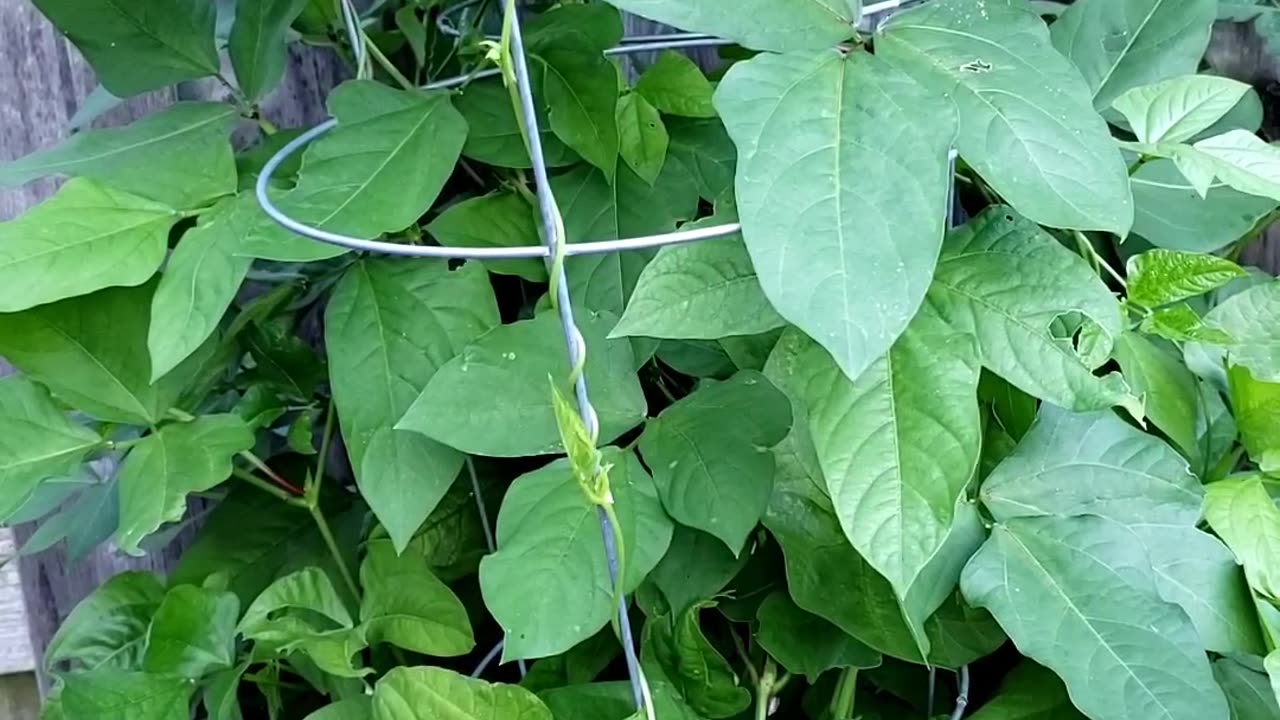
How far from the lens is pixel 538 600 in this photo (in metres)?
0.55

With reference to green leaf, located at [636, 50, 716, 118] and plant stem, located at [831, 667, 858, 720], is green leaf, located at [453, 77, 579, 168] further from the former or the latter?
plant stem, located at [831, 667, 858, 720]

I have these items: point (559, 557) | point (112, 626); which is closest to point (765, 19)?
point (559, 557)

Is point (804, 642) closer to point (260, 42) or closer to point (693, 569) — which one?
point (693, 569)

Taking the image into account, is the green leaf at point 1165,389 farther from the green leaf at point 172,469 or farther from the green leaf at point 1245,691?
the green leaf at point 172,469

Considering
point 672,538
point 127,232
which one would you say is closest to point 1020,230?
point 672,538

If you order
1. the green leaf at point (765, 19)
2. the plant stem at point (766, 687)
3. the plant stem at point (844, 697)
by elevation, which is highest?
the green leaf at point (765, 19)

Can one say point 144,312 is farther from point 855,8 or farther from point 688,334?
point 855,8

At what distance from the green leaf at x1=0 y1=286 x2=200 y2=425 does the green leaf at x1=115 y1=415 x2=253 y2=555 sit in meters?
0.03

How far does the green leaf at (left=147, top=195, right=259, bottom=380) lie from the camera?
617 millimetres

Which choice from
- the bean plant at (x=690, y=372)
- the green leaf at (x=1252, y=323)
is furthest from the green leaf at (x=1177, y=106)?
the green leaf at (x=1252, y=323)

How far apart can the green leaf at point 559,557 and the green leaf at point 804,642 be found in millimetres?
109

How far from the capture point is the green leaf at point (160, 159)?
2.27ft

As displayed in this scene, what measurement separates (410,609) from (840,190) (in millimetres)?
441

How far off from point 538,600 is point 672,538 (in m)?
0.12
